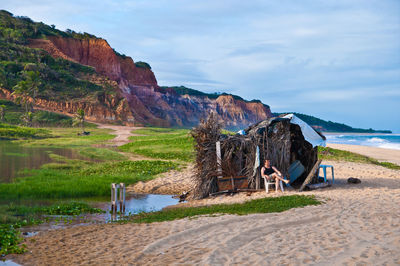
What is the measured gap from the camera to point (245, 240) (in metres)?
7.96

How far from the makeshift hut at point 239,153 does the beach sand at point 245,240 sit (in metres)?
3.67

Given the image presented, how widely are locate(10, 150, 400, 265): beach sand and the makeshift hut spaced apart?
12.0 ft

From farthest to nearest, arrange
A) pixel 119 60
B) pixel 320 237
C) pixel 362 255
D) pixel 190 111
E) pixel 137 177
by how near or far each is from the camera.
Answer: pixel 190 111
pixel 119 60
pixel 137 177
pixel 320 237
pixel 362 255

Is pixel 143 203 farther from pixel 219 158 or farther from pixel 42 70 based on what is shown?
pixel 42 70

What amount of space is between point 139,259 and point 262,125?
29.8 feet

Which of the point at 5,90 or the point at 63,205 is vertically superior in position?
the point at 5,90

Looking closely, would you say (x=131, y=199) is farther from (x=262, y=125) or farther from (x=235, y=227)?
(x=235, y=227)

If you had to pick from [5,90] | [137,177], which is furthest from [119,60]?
[137,177]

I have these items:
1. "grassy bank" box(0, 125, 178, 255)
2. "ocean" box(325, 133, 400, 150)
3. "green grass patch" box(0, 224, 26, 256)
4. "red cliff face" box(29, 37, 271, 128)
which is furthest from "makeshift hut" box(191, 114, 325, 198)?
"red cliff face" box(29, 37, 271, 128)

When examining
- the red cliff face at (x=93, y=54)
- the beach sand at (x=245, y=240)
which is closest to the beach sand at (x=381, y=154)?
the beach sand at (x=245, y=240)

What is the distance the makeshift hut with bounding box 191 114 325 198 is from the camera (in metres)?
14.6

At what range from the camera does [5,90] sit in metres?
87.8

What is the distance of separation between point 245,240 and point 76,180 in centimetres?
1237

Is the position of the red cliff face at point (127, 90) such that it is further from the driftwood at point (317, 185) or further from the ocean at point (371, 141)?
the driftwood at point (317, 185)
